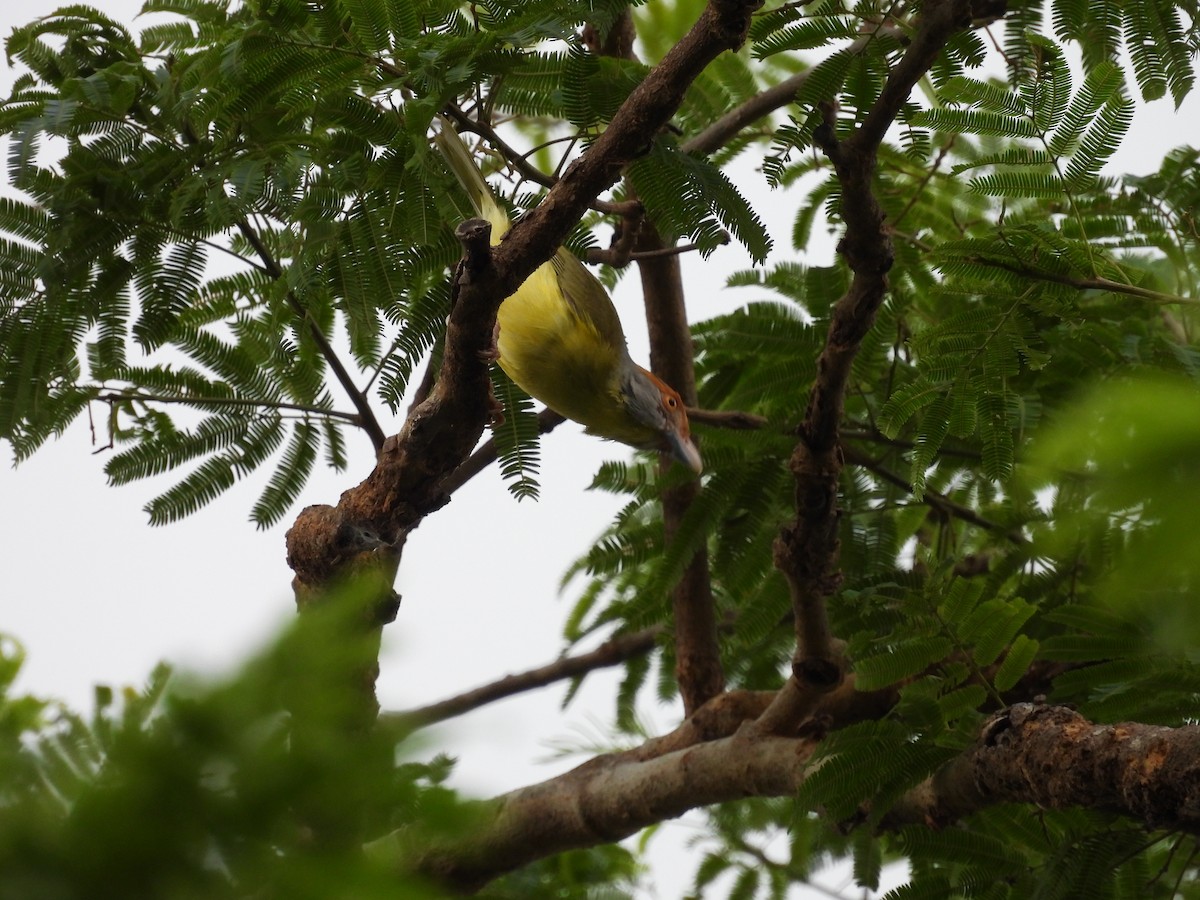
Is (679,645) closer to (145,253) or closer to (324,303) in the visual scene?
(324,303)

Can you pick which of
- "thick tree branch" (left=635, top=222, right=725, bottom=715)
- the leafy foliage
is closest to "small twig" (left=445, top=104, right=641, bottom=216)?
the leafy foliage

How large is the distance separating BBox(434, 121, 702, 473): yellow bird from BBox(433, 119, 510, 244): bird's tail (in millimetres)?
177

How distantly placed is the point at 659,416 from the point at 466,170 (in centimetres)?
118

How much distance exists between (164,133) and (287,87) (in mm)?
544

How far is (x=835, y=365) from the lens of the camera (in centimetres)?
309

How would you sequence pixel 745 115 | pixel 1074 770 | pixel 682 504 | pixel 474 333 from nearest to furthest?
pixel 1074 770, pixel 474 333, pixel 745 115, pixel 682 504

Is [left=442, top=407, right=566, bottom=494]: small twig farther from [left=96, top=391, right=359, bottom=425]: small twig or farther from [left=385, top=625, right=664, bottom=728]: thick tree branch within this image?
[left=385, top=625, right=664, bottom=728]: thick tree branch

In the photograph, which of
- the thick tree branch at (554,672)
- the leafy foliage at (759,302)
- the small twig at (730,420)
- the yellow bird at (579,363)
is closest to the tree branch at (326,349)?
the leafy foliage at (759,302)

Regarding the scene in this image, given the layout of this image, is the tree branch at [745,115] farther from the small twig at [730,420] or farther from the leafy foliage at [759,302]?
the small twig at [730,420]

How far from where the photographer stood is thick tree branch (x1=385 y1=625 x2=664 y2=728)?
5270mm

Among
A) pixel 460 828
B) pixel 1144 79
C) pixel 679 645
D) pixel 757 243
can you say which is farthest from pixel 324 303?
pixel 460 828

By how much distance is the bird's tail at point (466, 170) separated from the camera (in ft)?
11.4

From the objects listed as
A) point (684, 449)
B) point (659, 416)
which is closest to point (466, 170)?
point (659, 416)

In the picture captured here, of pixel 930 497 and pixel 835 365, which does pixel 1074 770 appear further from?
pixel 930 497
